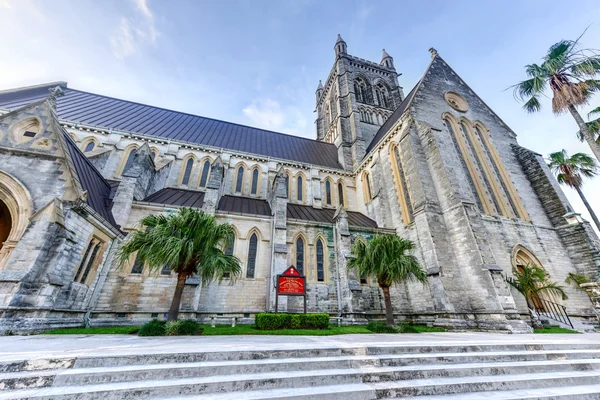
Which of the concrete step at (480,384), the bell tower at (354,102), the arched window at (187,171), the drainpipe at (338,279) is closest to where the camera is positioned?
the concrete step at (480,384)

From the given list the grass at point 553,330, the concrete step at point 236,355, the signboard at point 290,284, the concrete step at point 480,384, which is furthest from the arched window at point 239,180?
the grass at point 553,330

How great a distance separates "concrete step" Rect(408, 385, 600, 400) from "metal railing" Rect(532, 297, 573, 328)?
43.6 ft

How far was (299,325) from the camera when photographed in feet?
33.9

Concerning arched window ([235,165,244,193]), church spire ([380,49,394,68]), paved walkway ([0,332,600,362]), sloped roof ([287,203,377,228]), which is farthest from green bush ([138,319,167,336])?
church spire ([380,49,394,68])

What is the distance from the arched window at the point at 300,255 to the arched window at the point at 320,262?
1142 mm

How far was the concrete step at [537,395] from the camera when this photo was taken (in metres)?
3.77

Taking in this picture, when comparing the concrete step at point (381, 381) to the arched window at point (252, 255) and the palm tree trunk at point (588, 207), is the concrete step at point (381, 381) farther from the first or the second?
the palm tree trunk at point (588, 207)

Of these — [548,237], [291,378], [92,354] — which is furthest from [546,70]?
[92,354]

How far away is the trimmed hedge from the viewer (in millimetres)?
10047

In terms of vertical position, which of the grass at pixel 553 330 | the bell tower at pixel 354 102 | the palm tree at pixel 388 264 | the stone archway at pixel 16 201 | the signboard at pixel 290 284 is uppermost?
the bell tower at pixel 354 102

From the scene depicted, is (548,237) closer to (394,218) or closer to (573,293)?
(573,293)

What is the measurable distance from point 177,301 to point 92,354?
18.7 feet

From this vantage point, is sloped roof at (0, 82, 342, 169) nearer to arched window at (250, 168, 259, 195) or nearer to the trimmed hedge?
arched window at (250, 168, 259, 195)

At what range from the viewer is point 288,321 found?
33.8 ft
